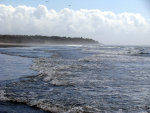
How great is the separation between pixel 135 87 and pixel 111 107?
3737 mm

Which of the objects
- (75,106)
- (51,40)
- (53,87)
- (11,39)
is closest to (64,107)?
(75,106)

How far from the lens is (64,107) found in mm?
7961

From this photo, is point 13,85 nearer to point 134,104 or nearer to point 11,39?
point 134,104

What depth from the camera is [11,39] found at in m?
130

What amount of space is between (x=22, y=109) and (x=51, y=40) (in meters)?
192

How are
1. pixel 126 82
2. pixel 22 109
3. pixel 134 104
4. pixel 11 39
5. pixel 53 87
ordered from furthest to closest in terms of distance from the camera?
pixel 11 39, pixel 126 82, pixel 53 87, pixel 134 104, pixel 22 109

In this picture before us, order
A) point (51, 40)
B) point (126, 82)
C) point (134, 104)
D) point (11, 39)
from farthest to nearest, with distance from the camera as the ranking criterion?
point (51, 40) → point (11, 39) → point (126, 82) → point (134, 104)

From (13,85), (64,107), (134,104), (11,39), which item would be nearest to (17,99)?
(64,107)

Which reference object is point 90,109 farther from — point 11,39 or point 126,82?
point 11,39

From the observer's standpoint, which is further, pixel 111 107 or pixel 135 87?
pixel 135 87

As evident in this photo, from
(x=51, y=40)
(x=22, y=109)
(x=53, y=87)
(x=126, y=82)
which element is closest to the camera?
(x=22, y=109)

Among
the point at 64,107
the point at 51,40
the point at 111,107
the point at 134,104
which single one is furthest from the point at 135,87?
the point at 51,40

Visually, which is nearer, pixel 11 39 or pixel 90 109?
pixel 90 109

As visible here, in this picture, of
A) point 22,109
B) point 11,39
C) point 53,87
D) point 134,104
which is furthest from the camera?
point 11,39
